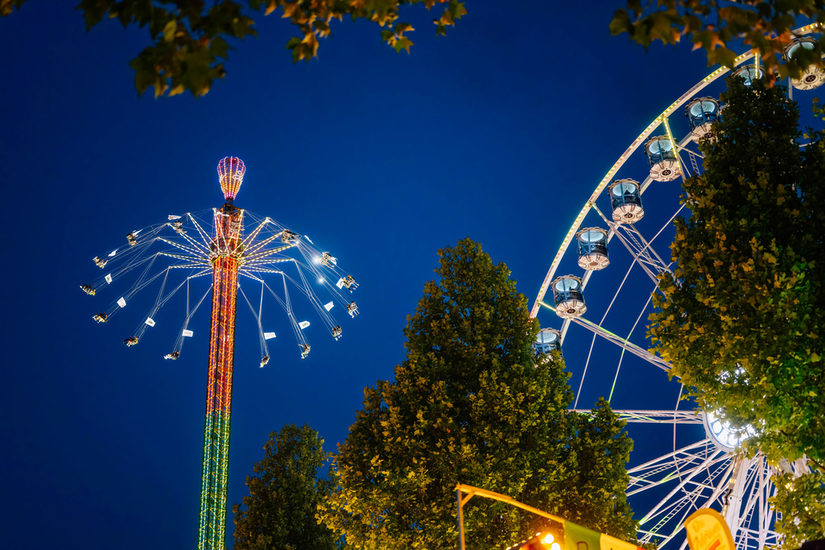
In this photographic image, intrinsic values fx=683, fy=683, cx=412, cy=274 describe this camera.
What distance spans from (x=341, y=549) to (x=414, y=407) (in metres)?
9.54

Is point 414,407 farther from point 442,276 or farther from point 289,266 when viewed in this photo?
point 289,266

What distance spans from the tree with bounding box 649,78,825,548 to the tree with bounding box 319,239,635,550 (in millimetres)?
4202

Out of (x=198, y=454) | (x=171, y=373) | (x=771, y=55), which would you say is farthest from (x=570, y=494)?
(x=171, y=373)

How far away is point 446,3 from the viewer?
6.45 m

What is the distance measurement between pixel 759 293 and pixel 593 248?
40.8ft

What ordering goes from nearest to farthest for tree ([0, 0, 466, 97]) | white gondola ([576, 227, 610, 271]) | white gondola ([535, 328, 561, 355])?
tree ([0, 0, 466, 97]) < white gondola ([576, 227, 610, 271]) < white gondola ([535, 328, 561, 355])

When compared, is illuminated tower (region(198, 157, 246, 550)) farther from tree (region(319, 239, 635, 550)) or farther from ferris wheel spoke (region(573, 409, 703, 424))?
ferris wheel spoke (region(573, 409, 703, 424))

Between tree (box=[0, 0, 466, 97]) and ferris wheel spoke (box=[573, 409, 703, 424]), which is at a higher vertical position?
ferris wheel spoke (box=[573, 409, 703, 424])

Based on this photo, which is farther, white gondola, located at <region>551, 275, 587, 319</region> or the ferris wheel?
white gondola, located at <region>551, 275, 587, 319</region>

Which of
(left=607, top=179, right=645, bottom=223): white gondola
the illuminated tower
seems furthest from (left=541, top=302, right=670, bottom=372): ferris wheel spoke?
the illuminated tower

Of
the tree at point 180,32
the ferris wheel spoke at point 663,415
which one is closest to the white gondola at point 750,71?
the ferris wheel spoke at point 663,415

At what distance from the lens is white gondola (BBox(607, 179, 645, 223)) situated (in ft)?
70.1

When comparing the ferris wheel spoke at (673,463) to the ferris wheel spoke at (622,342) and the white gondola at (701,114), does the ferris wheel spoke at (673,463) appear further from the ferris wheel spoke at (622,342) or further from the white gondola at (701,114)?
the white gondola at (701,114)

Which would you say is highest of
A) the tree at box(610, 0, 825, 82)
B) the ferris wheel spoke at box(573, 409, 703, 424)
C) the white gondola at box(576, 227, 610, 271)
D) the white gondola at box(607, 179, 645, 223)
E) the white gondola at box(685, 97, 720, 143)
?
the white gondola at box(685, 97, 720, 143)
